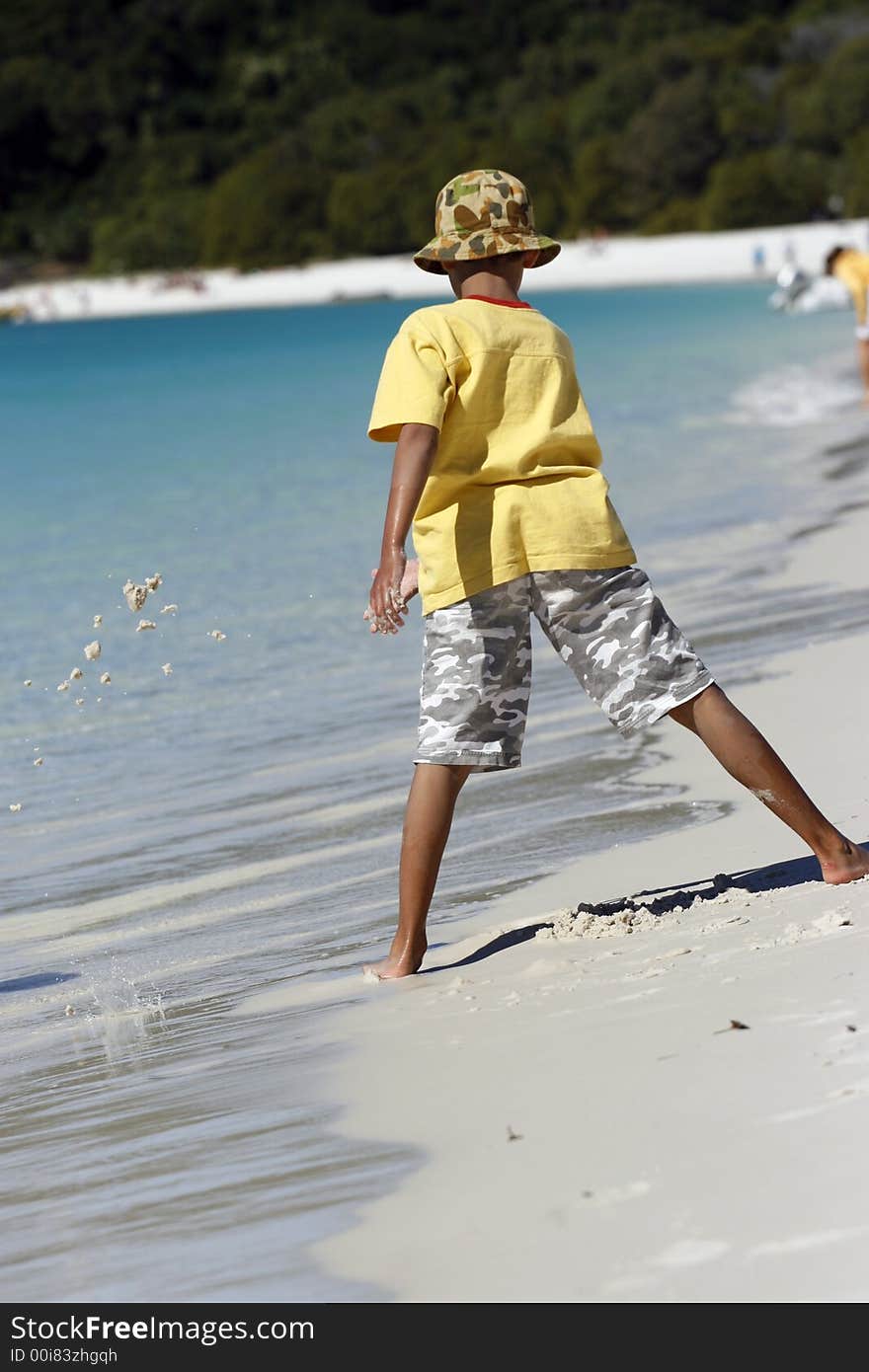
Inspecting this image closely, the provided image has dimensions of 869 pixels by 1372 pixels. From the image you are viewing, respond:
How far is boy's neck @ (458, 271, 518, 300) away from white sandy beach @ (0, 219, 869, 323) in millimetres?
36337

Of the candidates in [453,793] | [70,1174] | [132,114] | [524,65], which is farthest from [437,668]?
[132,114]

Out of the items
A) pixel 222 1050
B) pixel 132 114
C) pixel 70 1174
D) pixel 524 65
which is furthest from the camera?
pixel 132 114

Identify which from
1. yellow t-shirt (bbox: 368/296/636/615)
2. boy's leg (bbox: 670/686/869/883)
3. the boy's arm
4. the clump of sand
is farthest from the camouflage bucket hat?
the clump of sand

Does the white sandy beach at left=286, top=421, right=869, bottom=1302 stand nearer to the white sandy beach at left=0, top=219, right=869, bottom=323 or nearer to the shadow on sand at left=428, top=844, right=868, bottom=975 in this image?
the shadow on sand at left=428, top=844, right=868, bottom=975

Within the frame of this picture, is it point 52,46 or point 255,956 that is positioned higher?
point 52,46

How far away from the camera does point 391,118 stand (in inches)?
4188

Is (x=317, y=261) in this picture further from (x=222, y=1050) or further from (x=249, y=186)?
(x=222, y=1050)

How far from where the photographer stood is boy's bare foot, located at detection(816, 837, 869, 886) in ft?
12.9

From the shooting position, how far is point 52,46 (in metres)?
149

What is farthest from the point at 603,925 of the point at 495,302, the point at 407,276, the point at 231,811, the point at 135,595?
the point at 407,276

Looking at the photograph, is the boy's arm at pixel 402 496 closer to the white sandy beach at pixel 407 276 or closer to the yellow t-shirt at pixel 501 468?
the yellow t-shirt at pixel 501 468

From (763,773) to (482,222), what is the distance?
3.99 ft

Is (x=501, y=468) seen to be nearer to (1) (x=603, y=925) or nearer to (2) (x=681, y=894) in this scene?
(1) (x=603, y=925)

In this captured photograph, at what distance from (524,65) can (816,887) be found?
115499 mm
